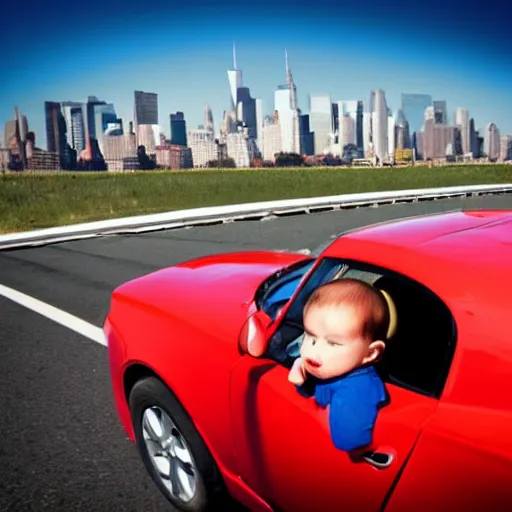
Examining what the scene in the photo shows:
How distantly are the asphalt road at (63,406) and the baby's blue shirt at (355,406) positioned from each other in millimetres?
1592

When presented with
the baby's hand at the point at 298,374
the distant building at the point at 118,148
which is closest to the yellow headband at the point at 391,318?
the baby's hand at the point at 298,374

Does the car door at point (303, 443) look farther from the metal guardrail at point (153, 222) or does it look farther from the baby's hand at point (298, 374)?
the metal guardrail at point (153, 222)

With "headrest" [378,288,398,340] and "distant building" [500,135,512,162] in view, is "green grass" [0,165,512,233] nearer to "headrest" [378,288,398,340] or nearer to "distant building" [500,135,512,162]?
"headrest" [378,288,398,340]

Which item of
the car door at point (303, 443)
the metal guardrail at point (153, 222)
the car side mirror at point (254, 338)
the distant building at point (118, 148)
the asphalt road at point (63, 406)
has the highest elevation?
the distant building at point (118, 148)

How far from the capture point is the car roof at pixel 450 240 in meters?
1.98

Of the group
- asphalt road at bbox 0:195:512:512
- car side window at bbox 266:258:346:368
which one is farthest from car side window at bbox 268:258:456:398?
asphalt road at bbox 0:195:512:512

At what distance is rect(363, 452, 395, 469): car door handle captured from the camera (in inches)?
73.5

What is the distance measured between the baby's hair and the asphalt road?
5.84 ft

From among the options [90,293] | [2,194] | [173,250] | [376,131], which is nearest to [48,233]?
[173,250]

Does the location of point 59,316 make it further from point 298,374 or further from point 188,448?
point 298,374

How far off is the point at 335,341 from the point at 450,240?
2.00ft

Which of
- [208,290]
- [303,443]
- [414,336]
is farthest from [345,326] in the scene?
[208,290]

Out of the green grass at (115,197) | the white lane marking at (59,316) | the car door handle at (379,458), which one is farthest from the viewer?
the green grass at (115,197)

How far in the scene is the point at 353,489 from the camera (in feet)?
6.45
